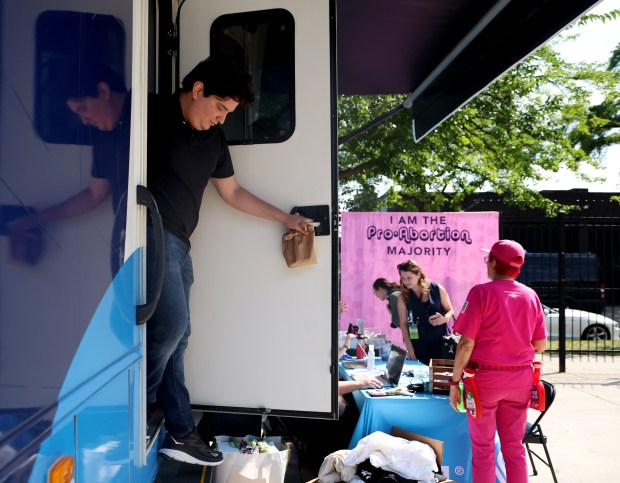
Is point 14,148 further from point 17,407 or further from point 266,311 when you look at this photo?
point 266,311

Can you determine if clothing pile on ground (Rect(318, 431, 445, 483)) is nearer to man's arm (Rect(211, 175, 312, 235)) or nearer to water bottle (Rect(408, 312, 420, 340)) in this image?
man's arm (Rect(211, 175, 312, 235))

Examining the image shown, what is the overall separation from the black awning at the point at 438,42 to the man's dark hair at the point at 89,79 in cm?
223

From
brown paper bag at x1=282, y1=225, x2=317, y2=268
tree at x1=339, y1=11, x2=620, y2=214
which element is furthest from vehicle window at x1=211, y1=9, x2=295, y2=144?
tree at x1=339, y1=11, x2=620, y2=214

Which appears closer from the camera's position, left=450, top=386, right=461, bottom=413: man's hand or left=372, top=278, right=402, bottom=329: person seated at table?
left=450, top=386, right=461, bottom=413: man's hand

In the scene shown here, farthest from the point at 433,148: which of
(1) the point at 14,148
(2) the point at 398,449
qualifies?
(1) the point at 14,148

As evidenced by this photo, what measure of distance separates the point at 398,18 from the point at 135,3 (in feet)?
8.52

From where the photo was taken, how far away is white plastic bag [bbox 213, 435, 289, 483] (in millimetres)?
2744

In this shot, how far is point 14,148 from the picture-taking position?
0.93 metres

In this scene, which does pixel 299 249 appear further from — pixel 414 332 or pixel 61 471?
pixel 414 332

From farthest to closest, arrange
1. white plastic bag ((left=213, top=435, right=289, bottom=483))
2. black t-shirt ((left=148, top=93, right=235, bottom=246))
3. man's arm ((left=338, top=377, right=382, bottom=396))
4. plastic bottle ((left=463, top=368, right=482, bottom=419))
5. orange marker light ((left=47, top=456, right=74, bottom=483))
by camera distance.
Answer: man's arm ((left=338, top=377, right=382, bottom=396))
plastic bottle ((left=463, top=368, right=482, bottom=419))
white plastic bag ((left=213, top=435, right=289, bottom=483))
black t-shirt ((left=148, top=93, right=235, bottom=246))
orange marker light ((left=47, top=456, right=74, bottom=483))

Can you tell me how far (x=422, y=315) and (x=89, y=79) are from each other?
442 cm

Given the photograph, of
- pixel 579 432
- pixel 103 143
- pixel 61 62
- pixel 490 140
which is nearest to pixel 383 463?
pixel 103 143

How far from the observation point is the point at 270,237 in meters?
2.56

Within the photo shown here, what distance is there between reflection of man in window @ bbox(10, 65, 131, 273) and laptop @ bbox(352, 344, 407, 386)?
2958 mm
